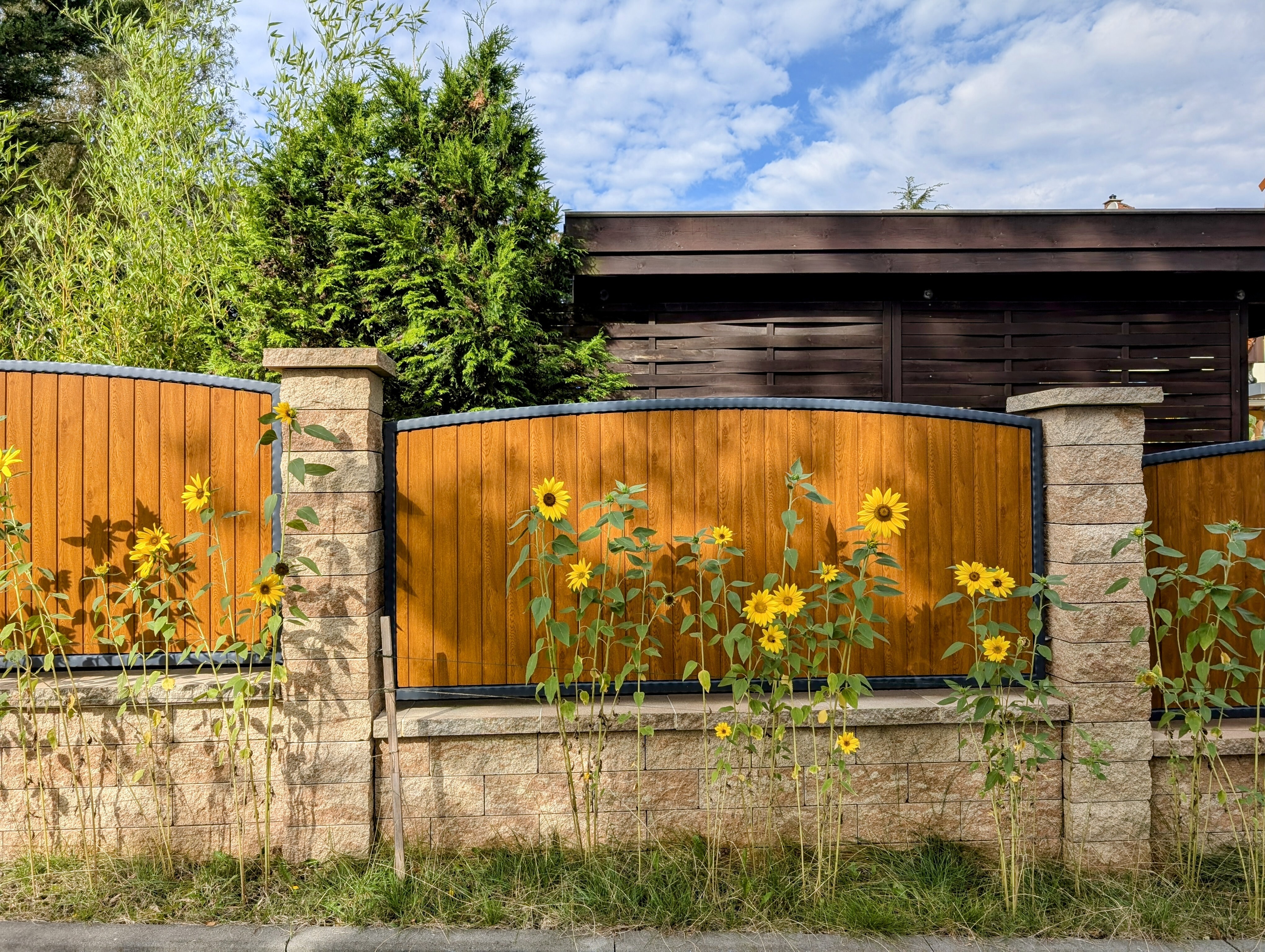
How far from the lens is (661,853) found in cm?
222

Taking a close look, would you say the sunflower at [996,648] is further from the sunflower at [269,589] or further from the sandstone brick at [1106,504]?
the sunflower at [269,589]

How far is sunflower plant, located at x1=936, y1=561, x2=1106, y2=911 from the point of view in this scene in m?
2.14

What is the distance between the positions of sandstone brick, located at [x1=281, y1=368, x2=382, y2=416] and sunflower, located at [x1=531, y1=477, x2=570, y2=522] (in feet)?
2.48

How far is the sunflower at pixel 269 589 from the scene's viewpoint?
2174 mm

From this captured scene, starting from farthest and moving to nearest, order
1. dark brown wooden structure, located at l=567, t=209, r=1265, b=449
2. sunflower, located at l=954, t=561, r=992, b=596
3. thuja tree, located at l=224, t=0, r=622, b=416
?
dark brown wooden structure, located at l=567, t=209, r=1265, b=449, thuja tree, located at l=224, t=0, r=622, b=416, sunflower, located at l=954, t=561, r=992, b=596

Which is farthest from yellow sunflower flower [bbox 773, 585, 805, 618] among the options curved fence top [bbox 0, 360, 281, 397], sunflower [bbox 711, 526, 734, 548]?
curved fence top [bbox 0, 360, 281, 397]

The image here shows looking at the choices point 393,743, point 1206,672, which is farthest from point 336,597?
point 1206,672

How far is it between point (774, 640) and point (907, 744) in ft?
2.49

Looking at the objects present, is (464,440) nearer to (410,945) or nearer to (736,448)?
(736,448)

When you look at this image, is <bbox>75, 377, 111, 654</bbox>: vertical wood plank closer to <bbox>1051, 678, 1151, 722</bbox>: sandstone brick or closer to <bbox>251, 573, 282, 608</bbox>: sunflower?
<bbox>251, 573, 282, 608</bbox>: sunflower

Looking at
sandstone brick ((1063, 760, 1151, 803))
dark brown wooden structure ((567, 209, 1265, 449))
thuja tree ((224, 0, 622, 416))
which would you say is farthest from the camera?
dark brown wooden structure ((567, 209, 1265, 449))

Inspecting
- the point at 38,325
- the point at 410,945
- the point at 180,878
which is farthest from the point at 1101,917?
the point at 38,325

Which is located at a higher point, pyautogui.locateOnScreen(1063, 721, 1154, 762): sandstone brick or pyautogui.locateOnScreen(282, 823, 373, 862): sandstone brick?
pyautogui.locateOnScreen(1063, 721, 1154, 762): sandstone brick

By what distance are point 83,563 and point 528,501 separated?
5.77ft
